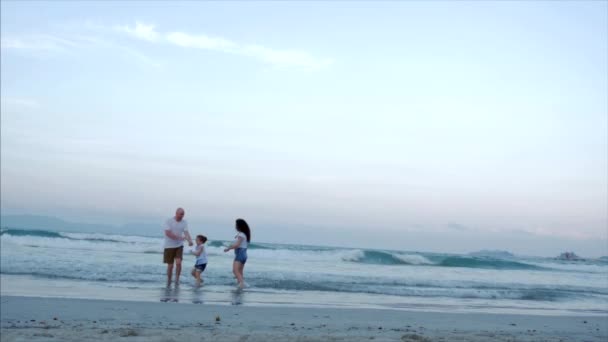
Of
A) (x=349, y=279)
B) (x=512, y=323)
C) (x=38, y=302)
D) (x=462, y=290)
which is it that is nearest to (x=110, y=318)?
(x=38, y=302)

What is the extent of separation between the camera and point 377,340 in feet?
20.3

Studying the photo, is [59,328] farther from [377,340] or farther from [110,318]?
[377,340]

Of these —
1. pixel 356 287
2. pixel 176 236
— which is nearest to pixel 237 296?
pixel 176 236

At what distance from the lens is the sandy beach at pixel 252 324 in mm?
5988

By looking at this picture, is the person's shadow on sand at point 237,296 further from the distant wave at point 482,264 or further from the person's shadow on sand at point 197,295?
the distant wave at point 482,264

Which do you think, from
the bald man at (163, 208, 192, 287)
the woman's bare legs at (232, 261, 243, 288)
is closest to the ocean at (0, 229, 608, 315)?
the woman's bare legs at (232, 261, 243, 288)

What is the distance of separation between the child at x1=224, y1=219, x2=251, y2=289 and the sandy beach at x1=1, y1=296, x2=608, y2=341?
11.0 feet

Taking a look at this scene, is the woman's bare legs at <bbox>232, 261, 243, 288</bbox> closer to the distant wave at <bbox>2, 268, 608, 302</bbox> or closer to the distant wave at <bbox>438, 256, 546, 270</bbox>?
the distant wave at <bbox>2, 268, 608, 302</bbox>

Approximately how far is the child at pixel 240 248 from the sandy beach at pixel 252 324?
3356 mm

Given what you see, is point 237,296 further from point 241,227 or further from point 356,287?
point 356,287

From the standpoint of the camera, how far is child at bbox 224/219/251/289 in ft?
41.9

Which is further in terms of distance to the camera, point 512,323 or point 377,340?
point 512,323

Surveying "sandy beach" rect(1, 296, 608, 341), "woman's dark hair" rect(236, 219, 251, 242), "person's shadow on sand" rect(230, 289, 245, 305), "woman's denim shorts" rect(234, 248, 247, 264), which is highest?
"woman's dark hair" rect(236, 219, 251, 242)

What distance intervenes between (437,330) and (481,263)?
104 feet
